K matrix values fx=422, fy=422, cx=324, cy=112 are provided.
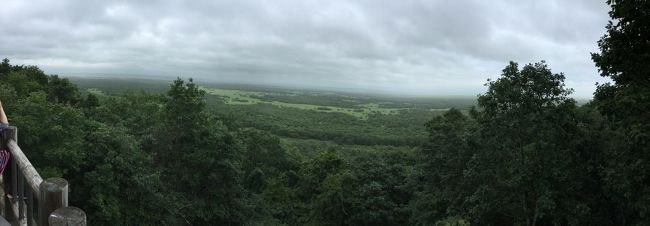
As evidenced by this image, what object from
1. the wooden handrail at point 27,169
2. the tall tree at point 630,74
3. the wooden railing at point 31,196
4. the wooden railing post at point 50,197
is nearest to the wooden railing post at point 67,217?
the wooden railing at point 31,196

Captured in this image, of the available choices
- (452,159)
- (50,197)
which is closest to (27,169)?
(50,197)

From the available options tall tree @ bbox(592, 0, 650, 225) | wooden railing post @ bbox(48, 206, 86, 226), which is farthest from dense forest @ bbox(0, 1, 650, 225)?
wooden railing post @ bbox(48, 206, 86, 226)

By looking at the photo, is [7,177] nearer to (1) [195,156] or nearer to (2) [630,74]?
(2) [630,74]

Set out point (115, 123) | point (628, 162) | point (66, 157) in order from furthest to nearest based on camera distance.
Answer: point (115, 123)
point (66, 157)
point (628, 162)

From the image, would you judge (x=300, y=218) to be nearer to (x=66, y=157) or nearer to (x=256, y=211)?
(x=256, y=211)

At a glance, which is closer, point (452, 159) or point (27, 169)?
point (27, 169)

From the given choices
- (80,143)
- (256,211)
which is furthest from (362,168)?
(80,143)
